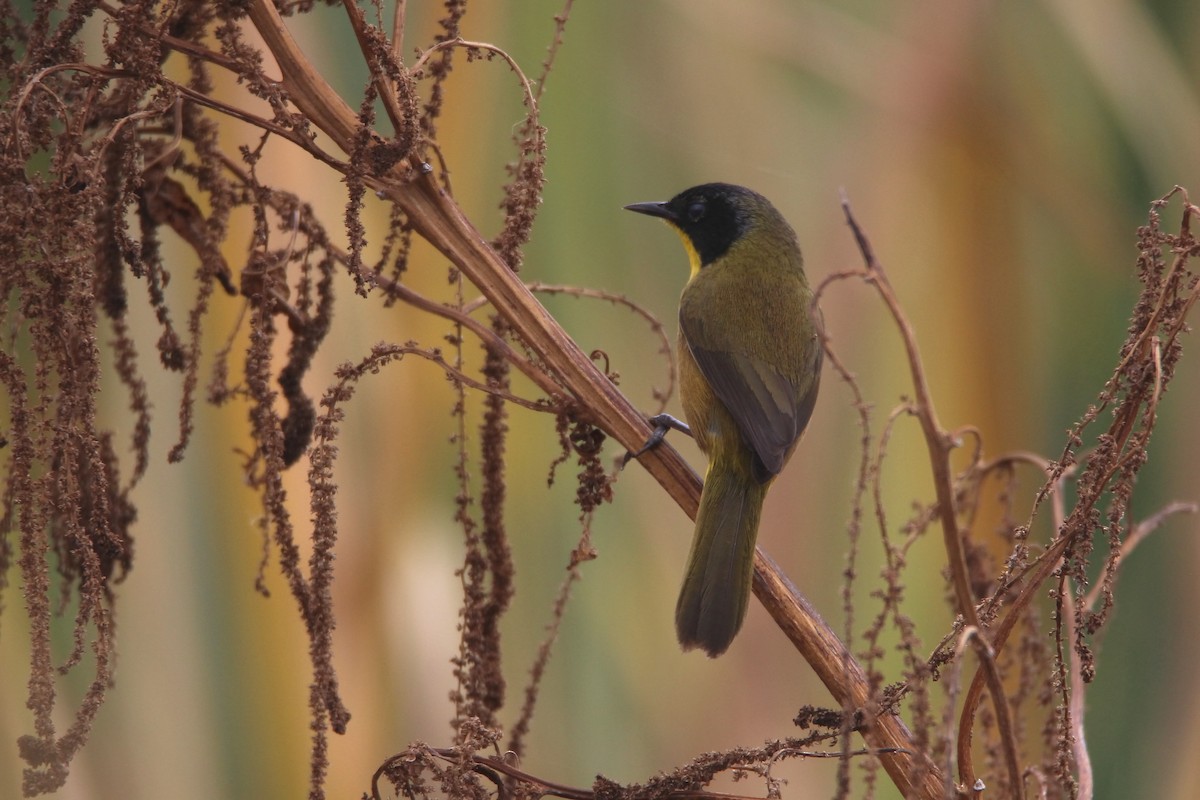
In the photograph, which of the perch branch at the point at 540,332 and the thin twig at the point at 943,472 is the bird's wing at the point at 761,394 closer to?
the perch branch at the point at 540,332

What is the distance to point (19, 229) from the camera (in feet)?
3.48

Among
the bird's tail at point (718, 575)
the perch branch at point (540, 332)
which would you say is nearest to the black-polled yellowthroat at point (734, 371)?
the bird's tail at point (718, 575)

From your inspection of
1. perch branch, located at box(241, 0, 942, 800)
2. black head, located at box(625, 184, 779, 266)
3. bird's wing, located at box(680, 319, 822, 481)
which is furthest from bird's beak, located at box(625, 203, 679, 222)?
perch branch, located at box(241, 0, 942, 800)

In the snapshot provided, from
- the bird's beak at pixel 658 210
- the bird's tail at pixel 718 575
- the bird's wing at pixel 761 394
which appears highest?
the bird's beak at pixel 658 210

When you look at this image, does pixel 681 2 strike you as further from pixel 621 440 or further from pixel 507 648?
pixel 621 440

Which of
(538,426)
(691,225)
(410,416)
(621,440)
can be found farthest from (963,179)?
(621,440)

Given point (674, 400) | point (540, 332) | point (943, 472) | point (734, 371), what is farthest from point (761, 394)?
point (943, 472)

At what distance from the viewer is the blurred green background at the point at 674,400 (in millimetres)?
2467

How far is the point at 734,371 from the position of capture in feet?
7.62

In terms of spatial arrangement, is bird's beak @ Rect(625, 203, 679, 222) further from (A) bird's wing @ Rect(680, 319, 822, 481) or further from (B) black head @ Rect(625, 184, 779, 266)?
(A) bird's wing @ Rect(680, 319, 822, 481)

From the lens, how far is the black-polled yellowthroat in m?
1.80

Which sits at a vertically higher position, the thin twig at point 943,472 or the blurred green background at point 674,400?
the blurred green background at point 674,400

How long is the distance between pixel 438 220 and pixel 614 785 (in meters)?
0.59

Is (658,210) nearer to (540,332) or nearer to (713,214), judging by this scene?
(713,214)
